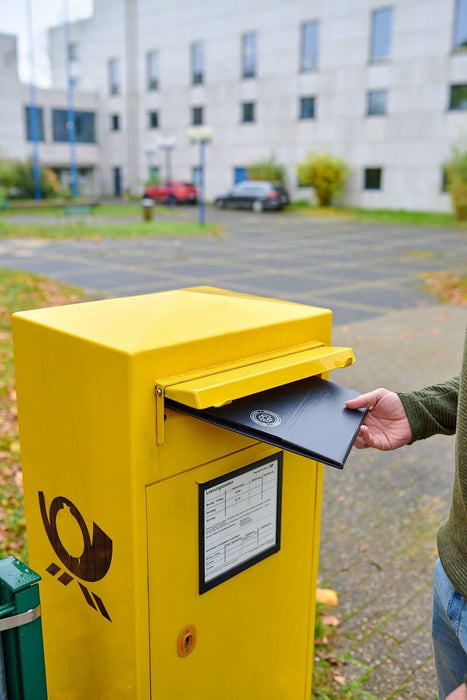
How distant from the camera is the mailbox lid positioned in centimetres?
145

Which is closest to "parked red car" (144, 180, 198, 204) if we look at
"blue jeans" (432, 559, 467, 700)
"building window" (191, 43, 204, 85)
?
"building window" (191, 43, 204, 85)

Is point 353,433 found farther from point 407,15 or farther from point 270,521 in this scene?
point 407,15

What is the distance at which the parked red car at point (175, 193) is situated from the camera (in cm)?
3419

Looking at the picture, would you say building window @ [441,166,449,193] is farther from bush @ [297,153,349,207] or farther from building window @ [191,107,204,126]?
building window @ [191,107,204,126]

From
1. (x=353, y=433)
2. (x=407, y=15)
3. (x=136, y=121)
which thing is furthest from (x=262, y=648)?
(x=136, y=121)

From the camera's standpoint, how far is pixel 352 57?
3058 cm

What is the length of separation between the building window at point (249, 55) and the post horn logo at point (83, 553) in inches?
1416

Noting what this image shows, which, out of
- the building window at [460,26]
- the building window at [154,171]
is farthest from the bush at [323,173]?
the building window at [154,171]

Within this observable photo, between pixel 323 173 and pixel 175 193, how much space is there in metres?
7.89

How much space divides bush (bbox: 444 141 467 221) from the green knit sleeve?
85.4ft

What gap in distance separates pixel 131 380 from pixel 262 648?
3.36 feet

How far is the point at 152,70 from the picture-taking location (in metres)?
40.2

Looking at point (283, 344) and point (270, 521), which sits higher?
point (283, 344)

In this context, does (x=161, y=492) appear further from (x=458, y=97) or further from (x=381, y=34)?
(x=381, y=34)
